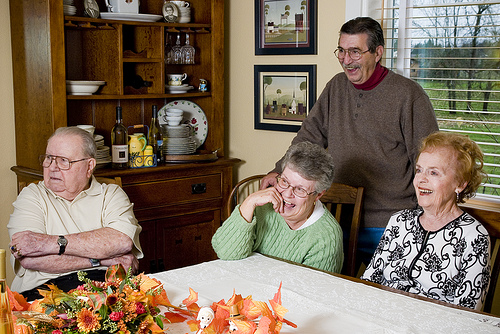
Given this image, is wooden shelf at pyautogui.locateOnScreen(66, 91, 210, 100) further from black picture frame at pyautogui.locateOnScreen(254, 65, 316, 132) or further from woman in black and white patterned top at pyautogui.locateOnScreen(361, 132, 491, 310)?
woman in black and white patterned top at pyautogui.locateOnScreen(361, 132, 491, 310)

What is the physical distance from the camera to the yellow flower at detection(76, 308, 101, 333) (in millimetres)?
1155

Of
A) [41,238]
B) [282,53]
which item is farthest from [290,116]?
[41,238]

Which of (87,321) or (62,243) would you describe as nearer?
(87,321)

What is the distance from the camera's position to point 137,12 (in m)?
3.39

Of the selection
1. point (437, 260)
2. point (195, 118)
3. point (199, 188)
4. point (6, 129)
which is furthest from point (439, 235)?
point (6, 129)

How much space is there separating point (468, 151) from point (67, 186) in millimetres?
1538

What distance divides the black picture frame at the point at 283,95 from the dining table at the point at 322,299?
162cm

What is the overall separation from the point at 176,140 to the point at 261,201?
1593 millimetres

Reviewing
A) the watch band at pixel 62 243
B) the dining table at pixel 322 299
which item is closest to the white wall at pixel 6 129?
the watch band at pixel 62 243

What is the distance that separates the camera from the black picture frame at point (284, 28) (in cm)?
338

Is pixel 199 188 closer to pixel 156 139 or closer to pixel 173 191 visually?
pixel 173 191

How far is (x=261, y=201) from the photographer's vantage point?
2.10 metres

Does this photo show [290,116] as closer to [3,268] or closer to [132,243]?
[132,243]

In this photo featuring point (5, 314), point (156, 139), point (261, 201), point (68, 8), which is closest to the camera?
point (5, 314)
